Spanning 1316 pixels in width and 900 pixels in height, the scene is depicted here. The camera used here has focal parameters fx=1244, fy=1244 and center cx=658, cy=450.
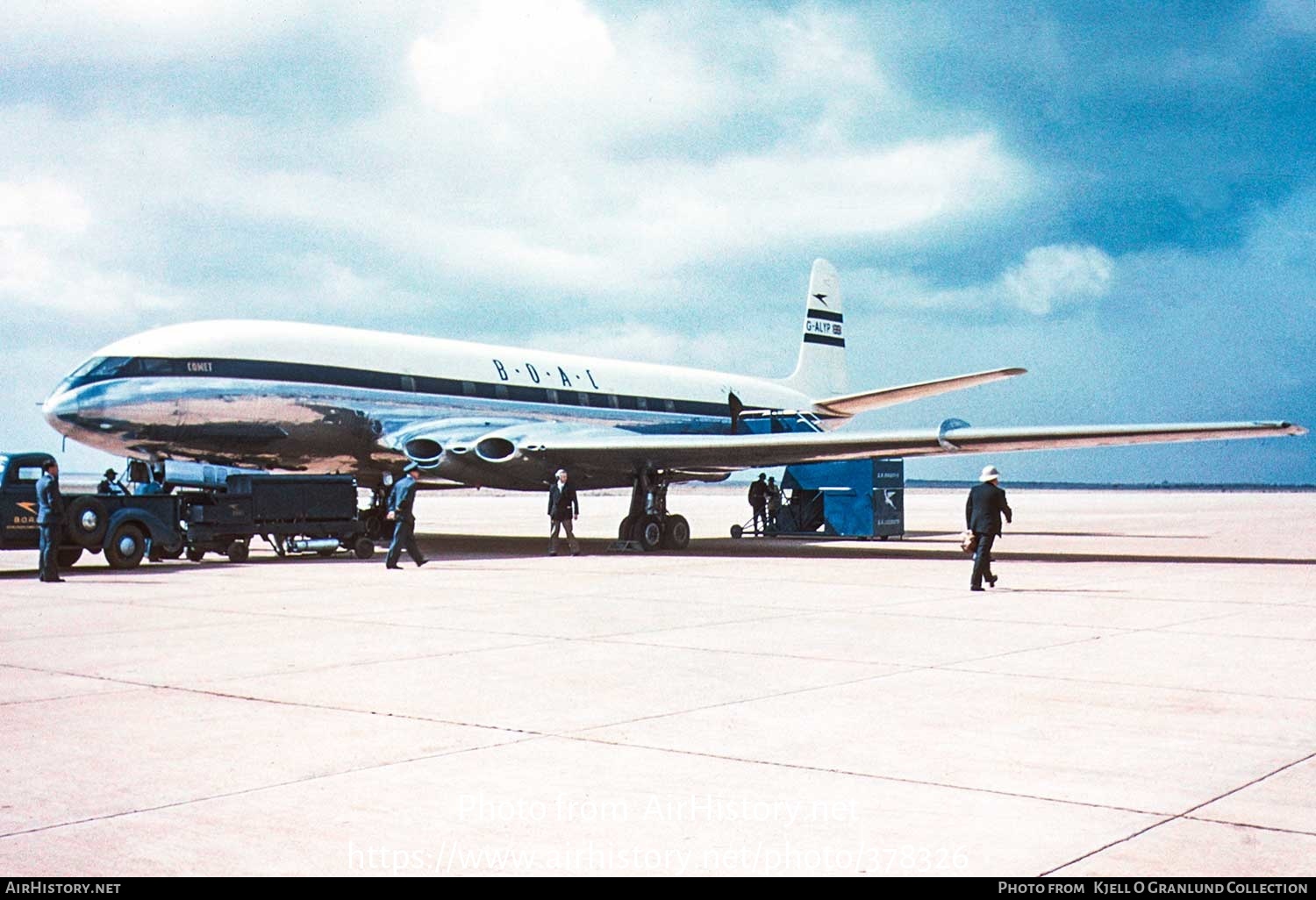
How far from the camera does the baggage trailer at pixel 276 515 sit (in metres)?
22.3

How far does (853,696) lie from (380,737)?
316cm

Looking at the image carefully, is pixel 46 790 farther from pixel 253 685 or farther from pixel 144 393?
pixel 144 393

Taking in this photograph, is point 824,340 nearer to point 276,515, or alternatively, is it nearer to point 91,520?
point 276,515

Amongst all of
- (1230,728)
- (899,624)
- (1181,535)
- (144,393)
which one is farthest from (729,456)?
(1230,728)

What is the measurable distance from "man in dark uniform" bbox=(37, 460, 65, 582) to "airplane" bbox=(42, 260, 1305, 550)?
3556 mm

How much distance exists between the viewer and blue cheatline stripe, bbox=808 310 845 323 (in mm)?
39156

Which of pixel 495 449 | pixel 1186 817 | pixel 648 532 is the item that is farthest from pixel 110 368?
pixel 1186 817

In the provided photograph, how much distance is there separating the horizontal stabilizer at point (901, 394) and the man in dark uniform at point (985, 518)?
11961 millimetres

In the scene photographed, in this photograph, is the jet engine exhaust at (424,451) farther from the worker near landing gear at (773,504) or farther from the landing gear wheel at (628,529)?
the worker near landing gear at (773,504)

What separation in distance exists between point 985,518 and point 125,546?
14143 mm

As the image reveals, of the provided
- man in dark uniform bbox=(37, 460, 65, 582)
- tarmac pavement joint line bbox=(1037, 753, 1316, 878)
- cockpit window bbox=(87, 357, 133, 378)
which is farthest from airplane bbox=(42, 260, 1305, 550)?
tarmac pavement joint line bbox=(1037, 753, 1316, 878)

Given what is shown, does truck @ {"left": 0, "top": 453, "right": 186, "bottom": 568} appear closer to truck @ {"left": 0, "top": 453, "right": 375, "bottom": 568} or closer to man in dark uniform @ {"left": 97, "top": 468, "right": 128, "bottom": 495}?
truck @ {"left": 0, "top": 453, "right": 375, "bottom": 568}

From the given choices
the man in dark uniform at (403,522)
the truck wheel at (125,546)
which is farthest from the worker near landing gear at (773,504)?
the truck wheel at (125,546)

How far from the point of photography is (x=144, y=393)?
72.8 ft
